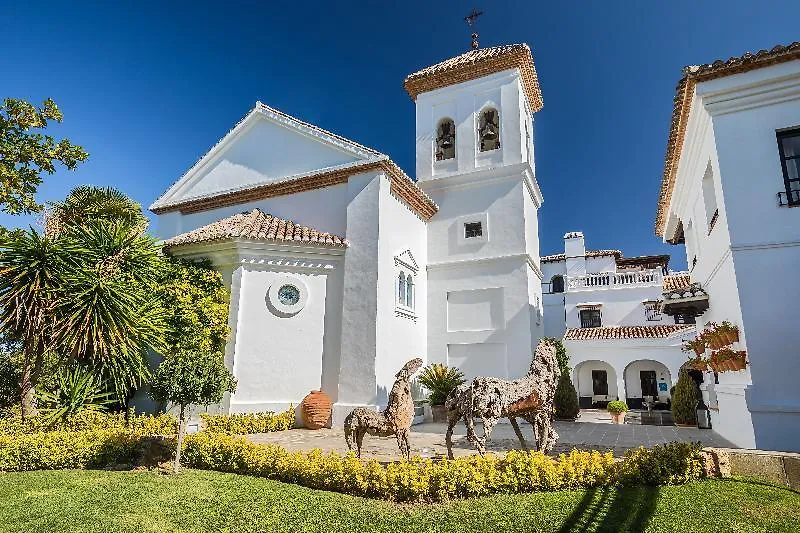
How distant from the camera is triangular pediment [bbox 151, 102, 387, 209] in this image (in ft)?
54.4

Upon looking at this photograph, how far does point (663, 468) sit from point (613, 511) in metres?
1.62

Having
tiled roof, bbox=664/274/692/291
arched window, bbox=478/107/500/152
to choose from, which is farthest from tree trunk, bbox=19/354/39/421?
tiled roof, bbox=664/274/692/291

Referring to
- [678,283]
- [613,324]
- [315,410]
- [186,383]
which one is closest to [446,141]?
[678,283]

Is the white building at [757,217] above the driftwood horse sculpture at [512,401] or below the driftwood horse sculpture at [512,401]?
above

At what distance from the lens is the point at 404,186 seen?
16609 mm

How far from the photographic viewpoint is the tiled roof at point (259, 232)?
14.4 m

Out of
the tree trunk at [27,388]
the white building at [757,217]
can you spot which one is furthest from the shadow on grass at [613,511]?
the tree trunk at [27,388]

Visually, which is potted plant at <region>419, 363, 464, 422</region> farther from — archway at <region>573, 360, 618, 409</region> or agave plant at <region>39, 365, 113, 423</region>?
archway at <region>573, 360, 618, 409</region>

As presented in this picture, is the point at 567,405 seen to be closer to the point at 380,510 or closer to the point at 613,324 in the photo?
the point at 380,510

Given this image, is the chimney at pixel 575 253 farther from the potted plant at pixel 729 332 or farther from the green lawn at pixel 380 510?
the green lawn at pixel 380 510

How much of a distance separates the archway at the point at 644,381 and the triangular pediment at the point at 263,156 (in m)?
22.2

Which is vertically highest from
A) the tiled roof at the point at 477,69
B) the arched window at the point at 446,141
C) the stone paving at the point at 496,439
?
the tiled roof at the point at 477,69

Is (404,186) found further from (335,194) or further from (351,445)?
(351,445)

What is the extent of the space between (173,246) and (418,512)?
41.6ft
